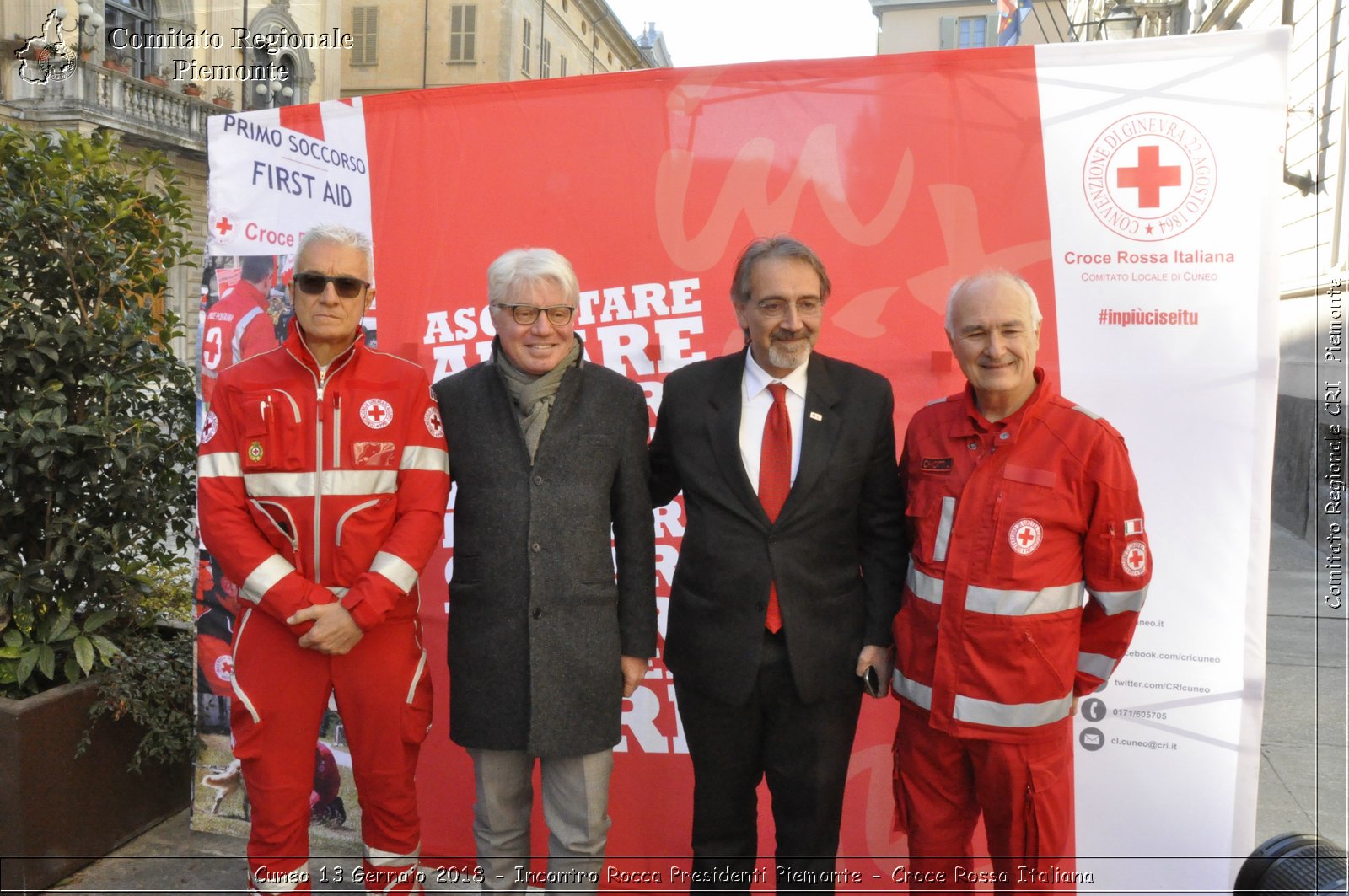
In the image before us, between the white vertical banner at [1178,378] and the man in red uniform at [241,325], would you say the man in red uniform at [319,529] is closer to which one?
the man in red uniform at [241,325]

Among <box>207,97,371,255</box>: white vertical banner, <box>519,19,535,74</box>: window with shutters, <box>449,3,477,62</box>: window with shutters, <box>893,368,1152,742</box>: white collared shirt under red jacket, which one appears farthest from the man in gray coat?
<box>519,19,535,74</box>: window with shutters

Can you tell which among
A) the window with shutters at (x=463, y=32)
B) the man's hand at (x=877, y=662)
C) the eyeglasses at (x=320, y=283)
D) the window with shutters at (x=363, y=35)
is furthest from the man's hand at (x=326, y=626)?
the window with shutters at (x=363, y=35)

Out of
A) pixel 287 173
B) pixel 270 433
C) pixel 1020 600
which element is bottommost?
pixel 1020 600

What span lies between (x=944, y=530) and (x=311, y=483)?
4.44ft

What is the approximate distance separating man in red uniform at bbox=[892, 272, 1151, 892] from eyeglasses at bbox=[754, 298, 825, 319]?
294 mm

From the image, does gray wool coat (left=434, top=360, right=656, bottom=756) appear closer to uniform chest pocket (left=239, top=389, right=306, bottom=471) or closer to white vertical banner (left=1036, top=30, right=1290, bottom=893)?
uniform chest pocket (left=239, top=389, right=306, bottom=471)

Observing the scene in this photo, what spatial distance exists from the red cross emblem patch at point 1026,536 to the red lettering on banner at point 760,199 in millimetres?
1159

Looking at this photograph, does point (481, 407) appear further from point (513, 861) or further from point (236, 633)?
point (513, 861)

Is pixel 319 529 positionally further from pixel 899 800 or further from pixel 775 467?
pixel 899 800

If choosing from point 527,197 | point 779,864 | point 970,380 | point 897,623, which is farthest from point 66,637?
point 970,380

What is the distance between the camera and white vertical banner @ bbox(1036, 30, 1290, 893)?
2521 mm

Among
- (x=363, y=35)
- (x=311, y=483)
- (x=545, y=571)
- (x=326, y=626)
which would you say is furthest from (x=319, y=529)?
(x=363, y=35)

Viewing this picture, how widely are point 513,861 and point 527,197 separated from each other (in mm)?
1910

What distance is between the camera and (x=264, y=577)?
205cm
